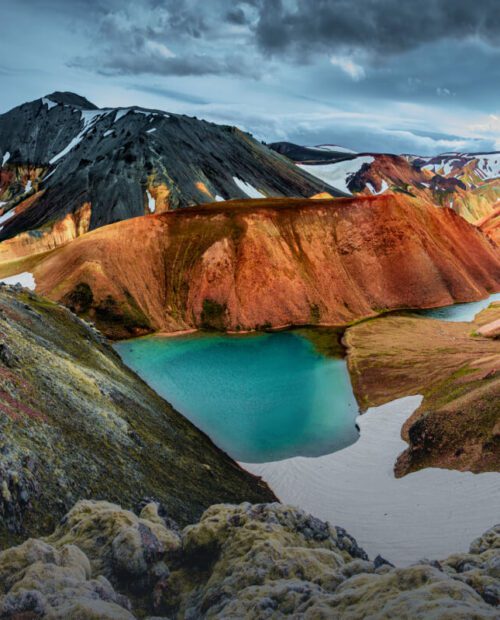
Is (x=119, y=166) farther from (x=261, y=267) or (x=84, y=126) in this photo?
(x=84, y=126)

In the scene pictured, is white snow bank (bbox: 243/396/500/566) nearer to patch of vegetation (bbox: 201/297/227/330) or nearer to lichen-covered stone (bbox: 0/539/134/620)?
lichen-covered stone (bbox: 0/539/134/620)

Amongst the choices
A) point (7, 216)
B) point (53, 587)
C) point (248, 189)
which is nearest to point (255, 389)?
point (53, 587)

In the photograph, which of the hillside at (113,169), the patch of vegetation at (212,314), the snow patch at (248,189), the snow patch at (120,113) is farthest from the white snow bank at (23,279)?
the snow patch at (120,113)

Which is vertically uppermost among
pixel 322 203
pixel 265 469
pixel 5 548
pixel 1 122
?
pixel 1 122

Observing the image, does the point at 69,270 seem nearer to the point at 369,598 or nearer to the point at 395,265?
the point at 395,265

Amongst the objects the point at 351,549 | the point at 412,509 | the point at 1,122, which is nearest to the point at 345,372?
the point at 412,509

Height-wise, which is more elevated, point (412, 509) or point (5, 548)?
point (5, 548)
